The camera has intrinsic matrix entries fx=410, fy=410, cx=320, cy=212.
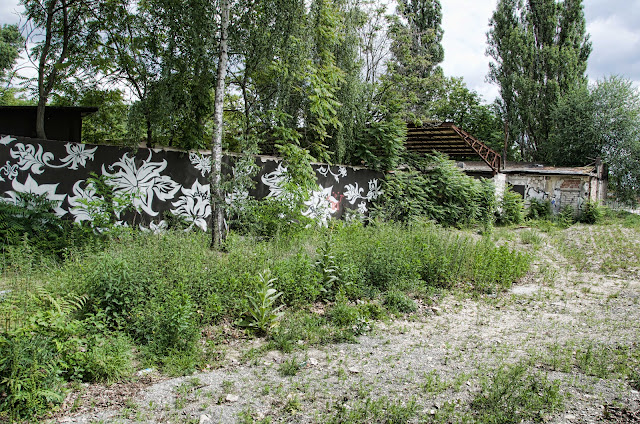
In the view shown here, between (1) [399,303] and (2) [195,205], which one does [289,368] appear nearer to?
(1) [399,303]

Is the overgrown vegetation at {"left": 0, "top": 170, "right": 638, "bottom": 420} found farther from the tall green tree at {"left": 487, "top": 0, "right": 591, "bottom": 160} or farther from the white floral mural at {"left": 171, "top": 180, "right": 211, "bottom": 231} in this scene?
the tall green tree at {"left": 487, "top": 0, "right": 591, "bottom": 160}

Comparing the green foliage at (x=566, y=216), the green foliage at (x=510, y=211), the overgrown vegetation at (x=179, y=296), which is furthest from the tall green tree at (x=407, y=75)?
the overgrown vegetation at (x=179, y=296)

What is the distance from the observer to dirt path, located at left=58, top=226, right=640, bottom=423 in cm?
320

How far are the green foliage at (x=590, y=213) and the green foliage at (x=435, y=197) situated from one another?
7298 mm

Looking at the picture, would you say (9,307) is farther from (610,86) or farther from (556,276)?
(610,86)

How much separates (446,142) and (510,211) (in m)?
4.37

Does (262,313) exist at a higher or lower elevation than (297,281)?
lower

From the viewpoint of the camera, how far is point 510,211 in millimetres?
17125

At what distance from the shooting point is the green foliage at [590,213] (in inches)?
764

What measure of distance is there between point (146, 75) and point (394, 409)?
8.04 meters

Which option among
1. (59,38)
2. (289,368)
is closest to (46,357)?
(289,368)

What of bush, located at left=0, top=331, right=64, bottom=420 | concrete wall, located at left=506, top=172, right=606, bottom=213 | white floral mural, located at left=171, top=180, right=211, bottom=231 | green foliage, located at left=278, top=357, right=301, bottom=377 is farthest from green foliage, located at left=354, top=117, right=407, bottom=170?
→ bush, located at left=0, top=331, right=64, bottom=420

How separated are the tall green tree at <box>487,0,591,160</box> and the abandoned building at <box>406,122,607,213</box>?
6.03 meters

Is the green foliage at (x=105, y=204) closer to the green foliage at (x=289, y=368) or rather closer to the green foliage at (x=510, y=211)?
the green foliage at (x=289, y=368)
